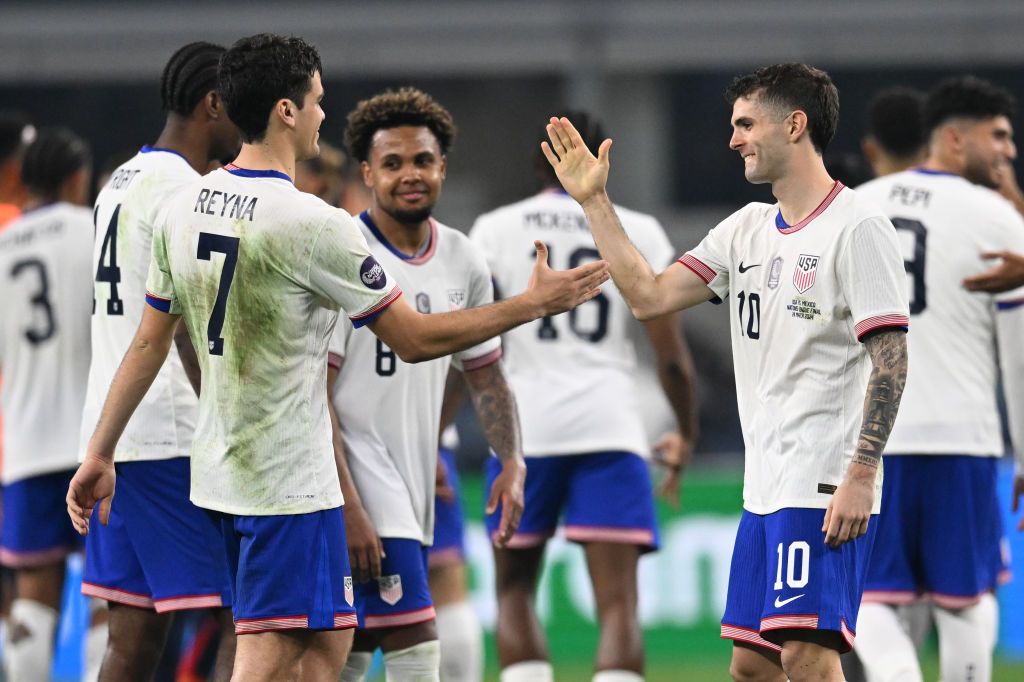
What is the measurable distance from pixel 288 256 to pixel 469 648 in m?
2.67

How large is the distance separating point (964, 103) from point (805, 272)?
240 cm

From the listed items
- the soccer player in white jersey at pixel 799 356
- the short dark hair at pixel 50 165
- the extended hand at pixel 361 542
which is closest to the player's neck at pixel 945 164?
the soccer player in white jersey at pixel 799 356

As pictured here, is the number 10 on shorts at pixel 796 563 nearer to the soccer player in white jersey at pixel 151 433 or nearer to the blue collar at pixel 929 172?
the soccer player in white jersey at pixel 151 433

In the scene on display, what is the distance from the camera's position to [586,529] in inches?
270

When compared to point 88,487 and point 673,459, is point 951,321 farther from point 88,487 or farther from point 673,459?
point 88,487

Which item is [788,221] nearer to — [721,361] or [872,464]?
[872,464]

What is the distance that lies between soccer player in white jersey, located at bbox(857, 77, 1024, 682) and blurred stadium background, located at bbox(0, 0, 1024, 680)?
36.9ft

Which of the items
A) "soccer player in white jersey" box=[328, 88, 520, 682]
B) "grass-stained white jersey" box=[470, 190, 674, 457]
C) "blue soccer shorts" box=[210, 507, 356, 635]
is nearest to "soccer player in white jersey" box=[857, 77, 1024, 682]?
"grass-stained white jersey" box=[470, 190, 674, 457]

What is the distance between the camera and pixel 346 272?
4559 mm

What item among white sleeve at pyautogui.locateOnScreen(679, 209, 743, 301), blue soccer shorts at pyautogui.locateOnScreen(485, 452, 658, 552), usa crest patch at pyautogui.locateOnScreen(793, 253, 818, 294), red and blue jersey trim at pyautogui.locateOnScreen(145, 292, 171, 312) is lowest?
blue soccer shorts at pyautogui.locateOnScreen(485, 452, 658, 552)

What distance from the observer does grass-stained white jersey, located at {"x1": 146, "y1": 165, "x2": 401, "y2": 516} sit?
4566mm

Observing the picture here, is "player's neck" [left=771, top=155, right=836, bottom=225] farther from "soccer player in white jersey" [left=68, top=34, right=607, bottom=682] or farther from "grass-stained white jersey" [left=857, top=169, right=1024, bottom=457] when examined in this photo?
"grass-stained white jersey" [left=857, top=169, right=1024, bottom=457]

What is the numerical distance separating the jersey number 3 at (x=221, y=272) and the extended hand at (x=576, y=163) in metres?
1.05

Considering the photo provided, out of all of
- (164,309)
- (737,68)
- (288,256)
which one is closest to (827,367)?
(288,256)
